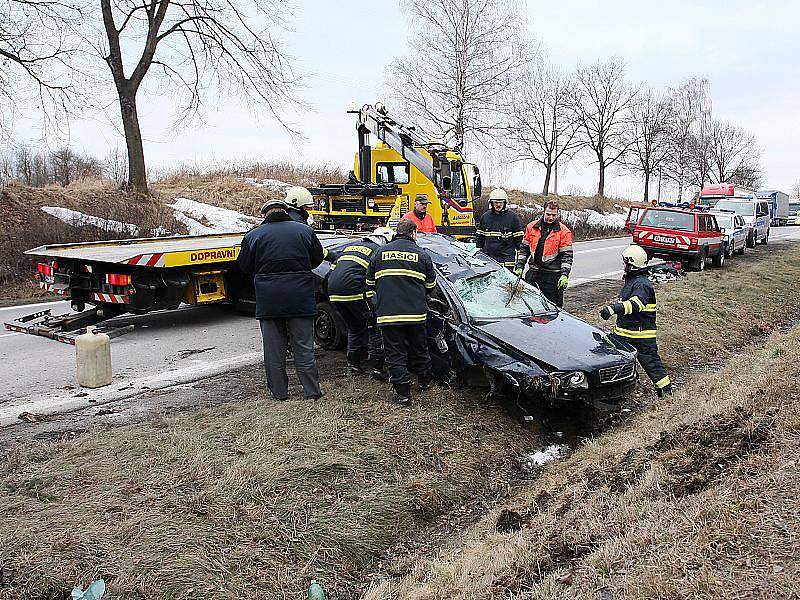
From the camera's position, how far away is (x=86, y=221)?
15984 millimetres

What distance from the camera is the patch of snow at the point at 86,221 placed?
15.8m

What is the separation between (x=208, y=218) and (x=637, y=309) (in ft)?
50.2

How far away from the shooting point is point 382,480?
4.73 meters

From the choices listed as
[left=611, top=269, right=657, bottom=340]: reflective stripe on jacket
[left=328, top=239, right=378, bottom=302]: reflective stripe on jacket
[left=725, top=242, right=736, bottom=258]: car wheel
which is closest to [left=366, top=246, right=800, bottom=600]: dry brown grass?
[left=611, top=269, right=657, bottom=340]: reflective stripe on jacket

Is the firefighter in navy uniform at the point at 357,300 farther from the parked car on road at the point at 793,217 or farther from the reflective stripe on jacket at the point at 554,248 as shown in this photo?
the parked car on road at the point at 793,217

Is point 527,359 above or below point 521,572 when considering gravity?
above

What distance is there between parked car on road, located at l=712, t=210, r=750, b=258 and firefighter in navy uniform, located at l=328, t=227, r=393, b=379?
47.7ft

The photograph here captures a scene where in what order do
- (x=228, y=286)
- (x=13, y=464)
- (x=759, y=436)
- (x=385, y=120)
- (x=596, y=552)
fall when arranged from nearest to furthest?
(x=596, y=552) → (x=759, y=436) → (x=13, y=464) → (x=228, y=286) → (x=385, y=120)

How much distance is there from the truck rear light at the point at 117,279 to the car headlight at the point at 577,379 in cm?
598

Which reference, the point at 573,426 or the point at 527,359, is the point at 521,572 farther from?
the point at 573,426

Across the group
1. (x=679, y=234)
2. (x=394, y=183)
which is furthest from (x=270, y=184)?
→ (x=679, y=234)

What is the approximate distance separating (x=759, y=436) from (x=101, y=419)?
503 cm

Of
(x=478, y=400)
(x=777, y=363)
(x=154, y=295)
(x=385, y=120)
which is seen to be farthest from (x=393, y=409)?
(x=385, y=120)

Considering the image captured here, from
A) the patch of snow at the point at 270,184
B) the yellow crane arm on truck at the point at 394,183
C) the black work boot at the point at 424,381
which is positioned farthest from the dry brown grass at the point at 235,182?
the black work boot at the point at 424,381
